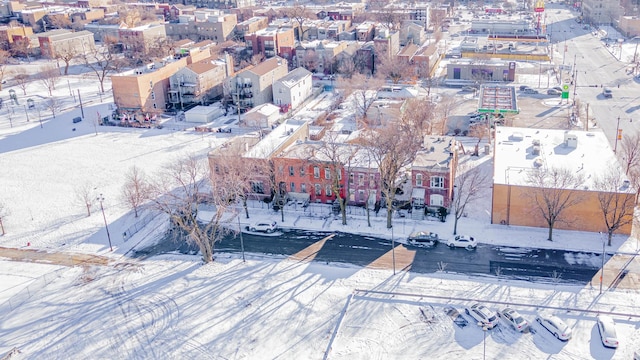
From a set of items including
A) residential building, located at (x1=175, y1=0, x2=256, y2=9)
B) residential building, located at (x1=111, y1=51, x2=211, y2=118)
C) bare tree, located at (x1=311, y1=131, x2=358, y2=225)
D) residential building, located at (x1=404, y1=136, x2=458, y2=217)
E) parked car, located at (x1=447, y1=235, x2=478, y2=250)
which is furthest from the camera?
residential building, located at (x1=175, y1=0, x2=256, y2=9)

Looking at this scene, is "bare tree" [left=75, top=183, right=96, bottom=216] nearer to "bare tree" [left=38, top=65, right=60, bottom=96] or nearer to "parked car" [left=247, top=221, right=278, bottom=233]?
"parked car" [left=247, top=221, right=278, bottom=233]

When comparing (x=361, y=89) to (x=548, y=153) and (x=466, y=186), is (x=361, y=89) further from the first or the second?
(x=548, y=153)

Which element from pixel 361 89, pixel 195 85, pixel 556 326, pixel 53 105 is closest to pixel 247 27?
pixel 195 85

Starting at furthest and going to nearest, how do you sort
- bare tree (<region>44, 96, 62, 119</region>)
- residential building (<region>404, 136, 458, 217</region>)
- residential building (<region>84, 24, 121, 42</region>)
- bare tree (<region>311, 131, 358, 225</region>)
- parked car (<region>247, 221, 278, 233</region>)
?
residential building (<region>84, 24, 121, 42</region>) → bare tree (<region>44, 96, 62, 119</region>) → residential building (<region>404, 136, 458, 217</region>) → bare tree (<region>311, 131, 358, 225</region>) → parked car (<region>247, 221, 278, 233</region>)

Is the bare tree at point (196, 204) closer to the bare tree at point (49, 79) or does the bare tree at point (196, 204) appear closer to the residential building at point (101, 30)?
the bare tree at point (49, 79)

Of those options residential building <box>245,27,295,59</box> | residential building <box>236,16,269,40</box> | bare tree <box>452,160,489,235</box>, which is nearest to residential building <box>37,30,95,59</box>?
residential building <box>236,16,269,40</box>

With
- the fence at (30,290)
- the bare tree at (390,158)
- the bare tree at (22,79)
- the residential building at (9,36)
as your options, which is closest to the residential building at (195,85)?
the bare tree at (22,79)

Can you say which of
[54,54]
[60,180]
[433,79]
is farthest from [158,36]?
[60,180]
